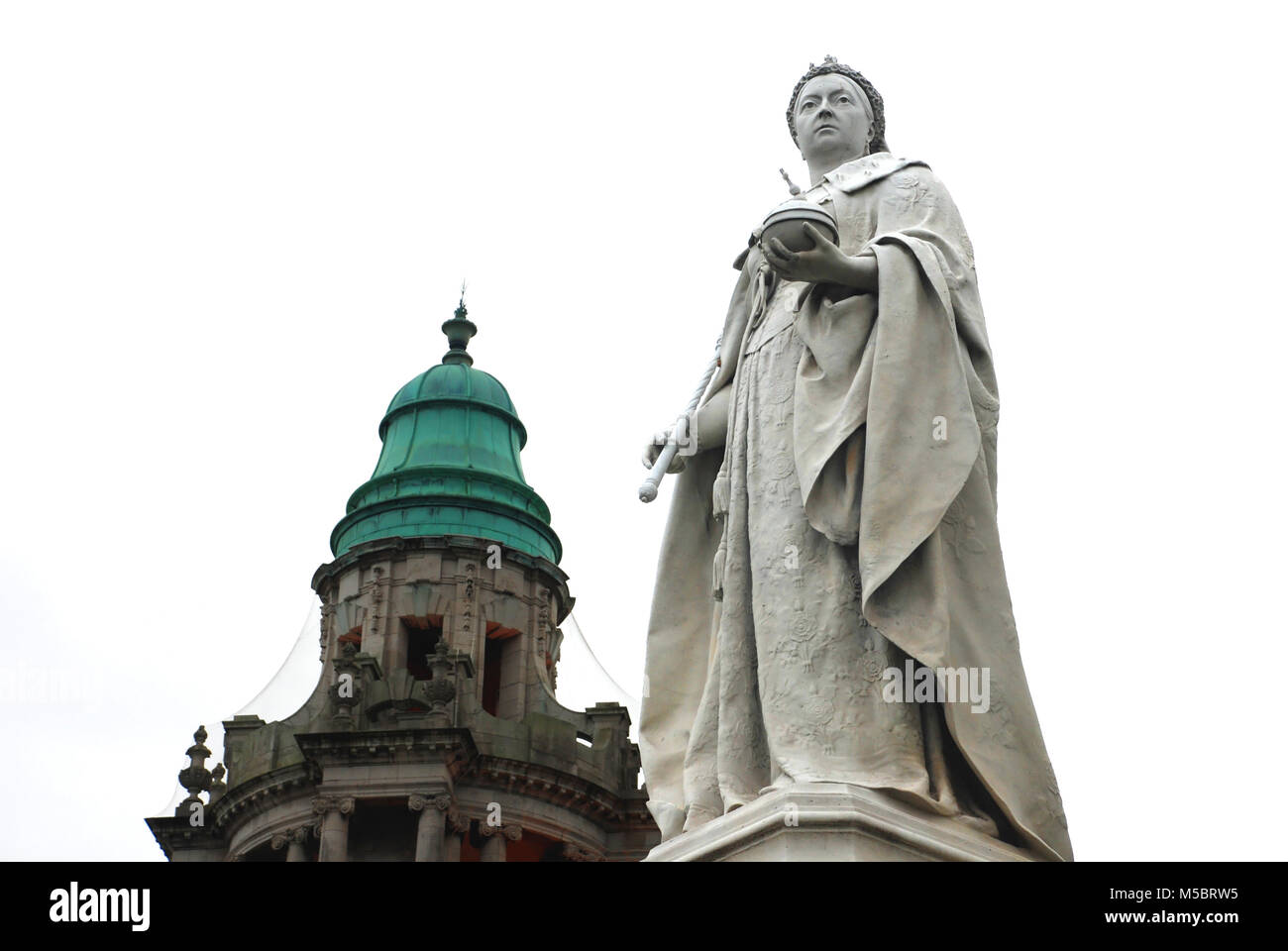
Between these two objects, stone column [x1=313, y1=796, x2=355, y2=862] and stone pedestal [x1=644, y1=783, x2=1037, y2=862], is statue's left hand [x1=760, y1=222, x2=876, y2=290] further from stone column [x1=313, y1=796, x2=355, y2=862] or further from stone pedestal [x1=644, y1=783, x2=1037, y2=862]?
stone column [x1=313, y1=796, x2=355, y2=862]

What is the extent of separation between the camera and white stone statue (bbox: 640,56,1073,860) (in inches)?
259

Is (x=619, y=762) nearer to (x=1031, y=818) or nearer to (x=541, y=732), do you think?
(x=541, y=732)

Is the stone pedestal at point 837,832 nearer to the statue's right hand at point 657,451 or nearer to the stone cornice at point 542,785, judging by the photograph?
the statue's right hand at point 657,451

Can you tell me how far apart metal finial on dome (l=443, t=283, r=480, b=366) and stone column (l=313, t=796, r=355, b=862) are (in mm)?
15172

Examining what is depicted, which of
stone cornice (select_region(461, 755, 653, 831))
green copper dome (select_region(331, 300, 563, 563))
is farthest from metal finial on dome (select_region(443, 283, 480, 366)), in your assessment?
stone cornice (select_region(461, 755, 653, 831))

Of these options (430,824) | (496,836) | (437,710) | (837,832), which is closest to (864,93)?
(837,832)

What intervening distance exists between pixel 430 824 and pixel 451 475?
1072 cm
